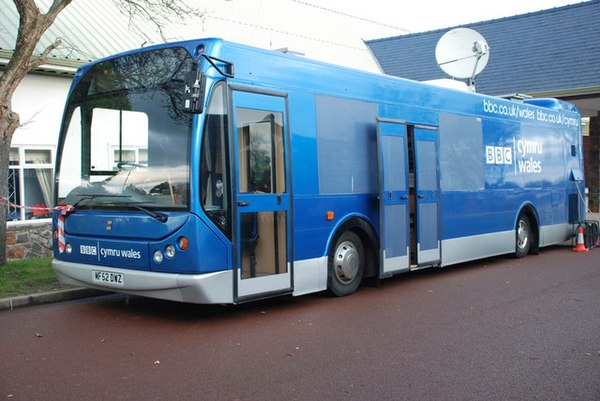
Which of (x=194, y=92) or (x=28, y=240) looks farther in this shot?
(x=28, y=240)

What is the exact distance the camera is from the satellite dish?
1516cm

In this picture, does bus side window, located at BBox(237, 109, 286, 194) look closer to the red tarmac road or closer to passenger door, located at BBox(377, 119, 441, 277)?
the red tarmac road

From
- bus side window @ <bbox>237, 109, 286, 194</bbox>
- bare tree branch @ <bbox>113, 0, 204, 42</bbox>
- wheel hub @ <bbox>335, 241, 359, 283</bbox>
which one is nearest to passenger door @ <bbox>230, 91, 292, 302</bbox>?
bus side window @ <bbox>237, 109, 286, 194</bbox>

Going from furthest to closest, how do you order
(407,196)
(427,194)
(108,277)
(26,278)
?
(427,194) → (407,196) → (26,278) → (108,277)

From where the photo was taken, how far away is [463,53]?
15445 millimetres

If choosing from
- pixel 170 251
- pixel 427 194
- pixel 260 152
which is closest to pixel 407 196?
pixel 427 194

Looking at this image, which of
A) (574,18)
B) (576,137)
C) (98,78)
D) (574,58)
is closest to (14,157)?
(98,78)

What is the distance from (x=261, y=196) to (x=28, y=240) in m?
6.86

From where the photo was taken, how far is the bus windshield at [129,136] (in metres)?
7.05

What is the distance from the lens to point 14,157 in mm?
12547

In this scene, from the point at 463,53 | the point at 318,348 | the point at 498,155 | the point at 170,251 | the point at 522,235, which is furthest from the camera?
the point at 463,53

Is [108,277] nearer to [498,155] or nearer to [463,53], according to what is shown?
[498,155]

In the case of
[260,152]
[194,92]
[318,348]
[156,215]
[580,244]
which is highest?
[194,92]

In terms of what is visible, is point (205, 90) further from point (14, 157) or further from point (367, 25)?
point (367, 25)
